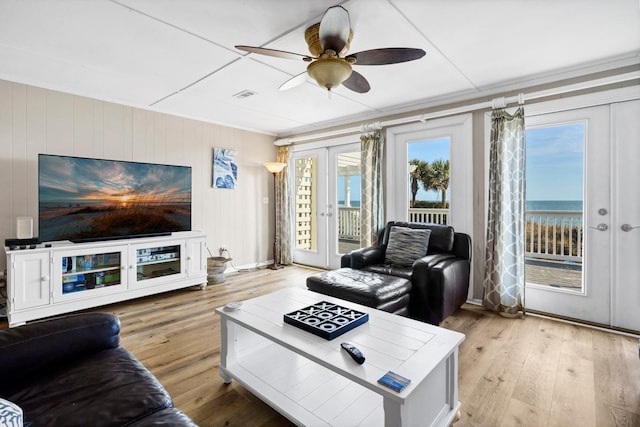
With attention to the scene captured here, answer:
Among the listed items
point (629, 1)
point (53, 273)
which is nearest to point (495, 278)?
point (629, 1)

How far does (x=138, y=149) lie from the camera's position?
384 centimetres

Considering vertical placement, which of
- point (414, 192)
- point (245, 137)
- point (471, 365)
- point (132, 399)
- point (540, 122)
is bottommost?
point (471, 365)

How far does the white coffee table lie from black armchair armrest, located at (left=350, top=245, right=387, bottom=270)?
1208 mm

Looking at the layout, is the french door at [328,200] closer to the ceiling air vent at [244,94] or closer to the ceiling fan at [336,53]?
the ceiling air vent at [244,94]

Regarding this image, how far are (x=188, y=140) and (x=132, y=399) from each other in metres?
3.79

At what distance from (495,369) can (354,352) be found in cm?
134

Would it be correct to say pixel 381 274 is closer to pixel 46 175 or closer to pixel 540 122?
pixel 540 122

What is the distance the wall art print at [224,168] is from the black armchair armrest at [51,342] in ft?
10.8

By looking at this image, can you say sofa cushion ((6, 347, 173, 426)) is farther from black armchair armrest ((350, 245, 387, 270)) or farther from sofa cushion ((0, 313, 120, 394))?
black armchair armrest ((350, 245, 387, 270))

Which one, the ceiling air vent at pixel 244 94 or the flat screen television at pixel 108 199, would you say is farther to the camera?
the ceiling air vent at pixel 244 94

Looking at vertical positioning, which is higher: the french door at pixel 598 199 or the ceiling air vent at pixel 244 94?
the ceiling air vent at pixel 244 94

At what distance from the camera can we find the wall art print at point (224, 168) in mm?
4574

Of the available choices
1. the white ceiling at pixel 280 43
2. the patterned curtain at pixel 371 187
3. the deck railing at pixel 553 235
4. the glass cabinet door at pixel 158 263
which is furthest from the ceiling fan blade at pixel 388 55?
the glass cabinet door at pixel 158 263

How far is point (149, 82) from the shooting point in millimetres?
3082
